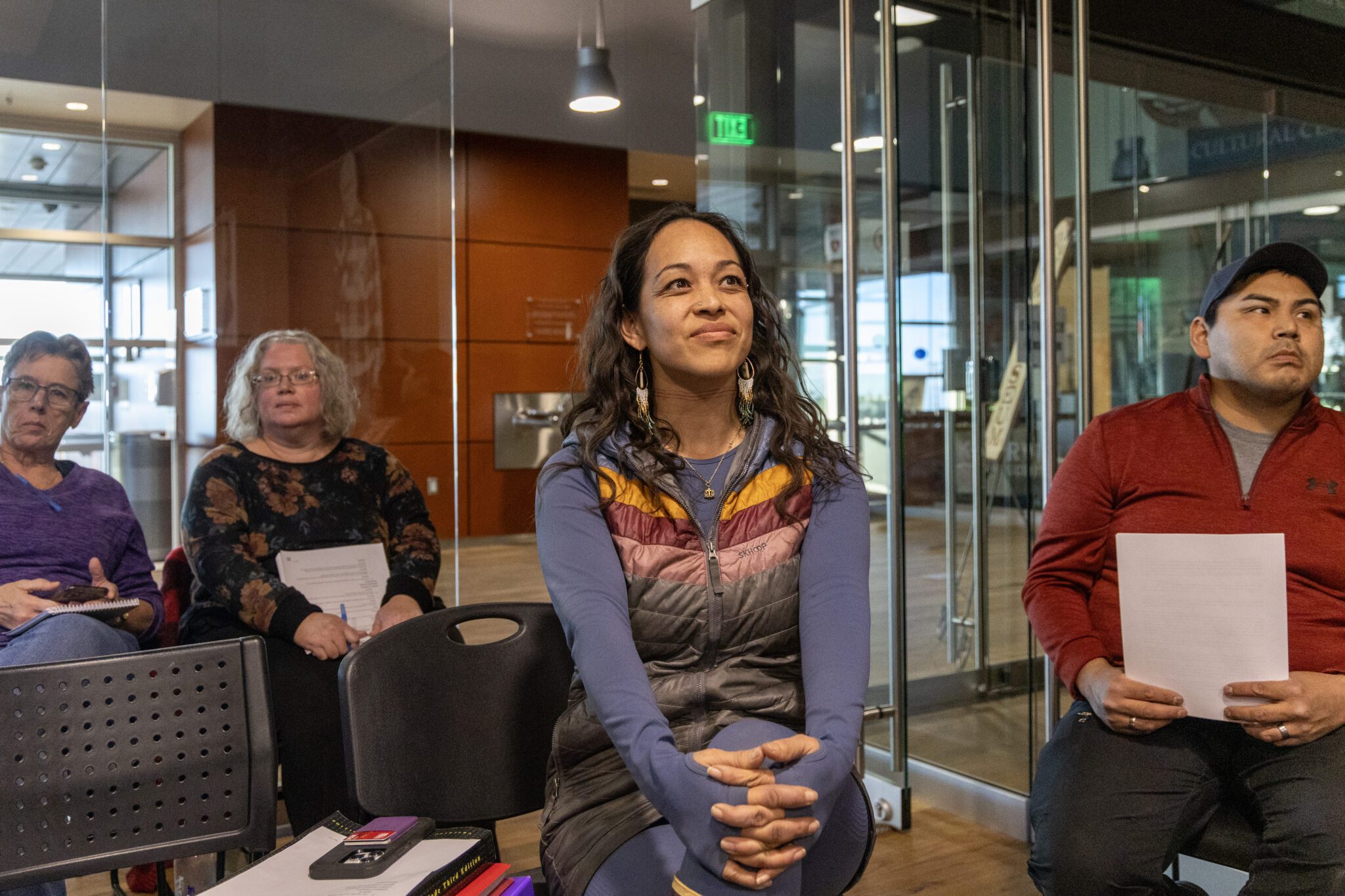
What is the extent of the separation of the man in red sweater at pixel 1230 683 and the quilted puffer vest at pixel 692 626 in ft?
1.98

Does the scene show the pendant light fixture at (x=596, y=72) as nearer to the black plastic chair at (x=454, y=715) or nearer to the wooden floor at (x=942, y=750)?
the wooden floor at (x=942, y=750)

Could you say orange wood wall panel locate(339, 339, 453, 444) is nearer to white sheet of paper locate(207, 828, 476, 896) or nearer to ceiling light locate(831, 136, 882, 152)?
ceiling light locate(831, 136, 882, 152)

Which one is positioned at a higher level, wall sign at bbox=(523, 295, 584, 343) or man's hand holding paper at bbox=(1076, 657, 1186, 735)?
wall sign at bbox=(523, 295, 584, 343)

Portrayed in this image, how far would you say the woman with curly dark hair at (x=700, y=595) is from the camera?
1.30m

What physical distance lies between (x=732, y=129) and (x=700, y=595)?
2445 mm

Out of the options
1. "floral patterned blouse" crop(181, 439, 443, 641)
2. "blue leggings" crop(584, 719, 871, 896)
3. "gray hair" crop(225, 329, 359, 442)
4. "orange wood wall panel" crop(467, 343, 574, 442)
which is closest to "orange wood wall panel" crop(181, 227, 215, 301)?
"gray hair" crop(225, 329, 359, 442)

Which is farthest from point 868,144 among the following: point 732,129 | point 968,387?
point 968,387

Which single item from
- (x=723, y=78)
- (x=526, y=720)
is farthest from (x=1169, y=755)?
(x=723, y=78)

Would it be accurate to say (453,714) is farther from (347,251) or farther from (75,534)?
(347,251)

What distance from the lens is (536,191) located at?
26.6 feet

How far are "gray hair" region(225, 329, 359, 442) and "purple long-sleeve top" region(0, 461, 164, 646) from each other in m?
0.36

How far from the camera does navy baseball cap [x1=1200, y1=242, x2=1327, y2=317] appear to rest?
194 centimetres

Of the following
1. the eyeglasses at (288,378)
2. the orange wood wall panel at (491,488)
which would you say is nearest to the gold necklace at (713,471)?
the eyeglasses at (288,378)

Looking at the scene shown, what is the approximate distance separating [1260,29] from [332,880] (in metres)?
2.71
